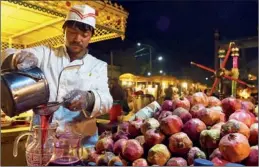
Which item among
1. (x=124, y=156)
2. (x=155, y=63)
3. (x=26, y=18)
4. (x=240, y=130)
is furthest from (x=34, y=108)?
(x=155, y=63)

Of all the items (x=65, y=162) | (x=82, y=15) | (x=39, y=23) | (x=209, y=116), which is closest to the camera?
(x=65, y=162)

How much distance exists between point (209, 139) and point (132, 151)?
24 centimetres

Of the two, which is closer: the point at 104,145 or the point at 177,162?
the point at 177,162

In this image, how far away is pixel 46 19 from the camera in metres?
2.74

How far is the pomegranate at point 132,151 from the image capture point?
78cm

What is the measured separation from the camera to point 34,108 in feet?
2.59

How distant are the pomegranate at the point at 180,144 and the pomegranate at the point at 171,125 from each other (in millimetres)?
31

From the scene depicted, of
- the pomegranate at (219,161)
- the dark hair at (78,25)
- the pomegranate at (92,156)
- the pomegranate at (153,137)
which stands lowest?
the pomegranate at (92,156)

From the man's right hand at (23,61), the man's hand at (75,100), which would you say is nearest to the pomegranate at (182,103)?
the man's hand at (75,100)

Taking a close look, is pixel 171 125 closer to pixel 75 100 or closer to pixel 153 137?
pixel 153 137

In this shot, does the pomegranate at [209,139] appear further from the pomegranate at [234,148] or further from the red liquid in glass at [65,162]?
the red liquid in glass at [65,162]

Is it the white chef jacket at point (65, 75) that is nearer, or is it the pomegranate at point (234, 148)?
the pomegranate at point (234, 148)

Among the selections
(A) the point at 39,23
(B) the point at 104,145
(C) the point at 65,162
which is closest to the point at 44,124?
(C) the point at 65,162

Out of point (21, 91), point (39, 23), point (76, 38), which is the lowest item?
point (21, 91)
